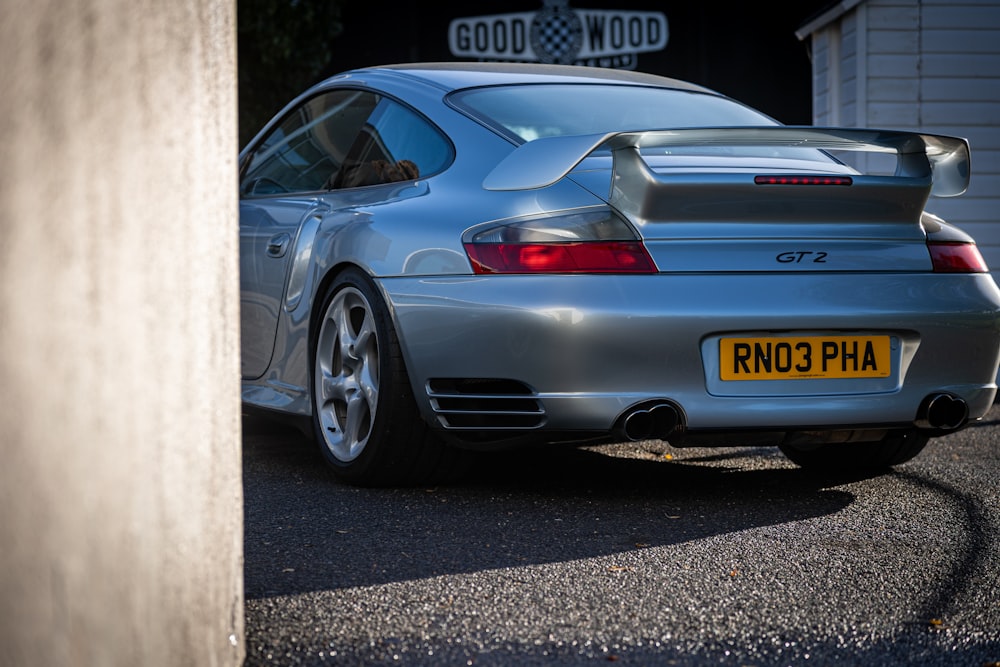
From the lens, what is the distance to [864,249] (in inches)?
149

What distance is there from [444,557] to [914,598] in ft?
3.40

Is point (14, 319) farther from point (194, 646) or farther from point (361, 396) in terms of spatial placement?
point (361, 396)

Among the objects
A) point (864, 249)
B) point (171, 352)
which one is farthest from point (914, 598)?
point (171, 352)

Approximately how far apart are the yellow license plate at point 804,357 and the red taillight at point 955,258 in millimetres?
311

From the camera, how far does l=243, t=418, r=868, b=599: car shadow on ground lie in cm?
313

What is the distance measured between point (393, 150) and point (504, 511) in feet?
4.23

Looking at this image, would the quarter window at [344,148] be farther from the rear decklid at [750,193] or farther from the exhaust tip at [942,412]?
the exhaust tip at [942,412]

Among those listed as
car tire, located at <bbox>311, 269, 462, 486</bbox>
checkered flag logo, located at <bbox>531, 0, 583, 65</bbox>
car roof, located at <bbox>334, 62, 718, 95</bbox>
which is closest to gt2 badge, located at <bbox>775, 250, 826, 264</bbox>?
car tire, located at <bbox>311, 269, 462, 486</bbox>

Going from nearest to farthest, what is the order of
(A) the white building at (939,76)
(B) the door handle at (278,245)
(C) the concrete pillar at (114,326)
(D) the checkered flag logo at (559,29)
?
(C) the concrete pillar at (114,326), (B) the door handle at (278,245), (A) the white building at (939,76), (D) the checkered flag logo at (559,29)

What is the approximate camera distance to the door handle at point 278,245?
4574 mm

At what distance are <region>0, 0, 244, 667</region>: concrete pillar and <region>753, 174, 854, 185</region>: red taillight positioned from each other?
1.90 metres

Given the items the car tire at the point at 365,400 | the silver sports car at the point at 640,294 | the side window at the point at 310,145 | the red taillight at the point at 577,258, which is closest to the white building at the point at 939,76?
the side window at the point at 310,145

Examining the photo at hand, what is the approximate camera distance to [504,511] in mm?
3721

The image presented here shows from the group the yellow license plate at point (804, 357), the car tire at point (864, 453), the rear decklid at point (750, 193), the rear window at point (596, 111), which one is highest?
the rear window at point (596, 111)
